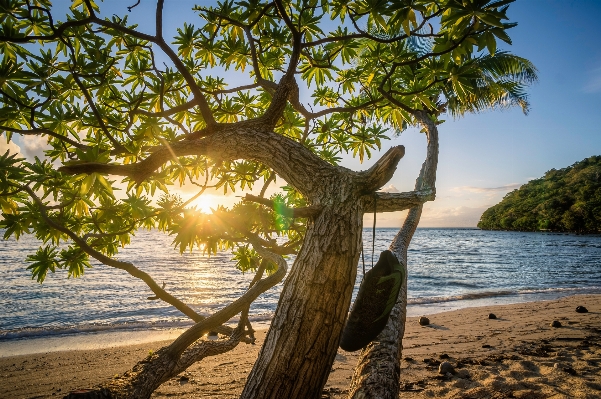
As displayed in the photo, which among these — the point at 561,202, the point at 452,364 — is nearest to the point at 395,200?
the point at 452,364

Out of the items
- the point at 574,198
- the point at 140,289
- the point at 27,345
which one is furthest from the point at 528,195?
the point at 27,345

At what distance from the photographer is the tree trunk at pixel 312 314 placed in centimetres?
142

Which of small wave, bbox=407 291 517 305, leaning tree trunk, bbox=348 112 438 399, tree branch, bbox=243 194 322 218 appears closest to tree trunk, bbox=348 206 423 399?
leaning tree trunk, bbox=348 112 438 399

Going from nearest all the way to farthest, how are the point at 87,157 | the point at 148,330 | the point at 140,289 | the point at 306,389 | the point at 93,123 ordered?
the point at 306,389
the point at 87,157
the point at 93,123
the point at 148,330
the point at 140,289

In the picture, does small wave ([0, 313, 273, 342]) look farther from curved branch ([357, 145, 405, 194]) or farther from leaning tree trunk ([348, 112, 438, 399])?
curved branch ([357, 145, 405, 194])

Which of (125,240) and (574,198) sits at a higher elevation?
(574,198)

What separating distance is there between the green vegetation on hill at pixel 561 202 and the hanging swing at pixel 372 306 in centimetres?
6248

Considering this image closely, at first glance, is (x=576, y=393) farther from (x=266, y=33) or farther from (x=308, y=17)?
(x=266, y=33)

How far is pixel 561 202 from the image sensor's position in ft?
175

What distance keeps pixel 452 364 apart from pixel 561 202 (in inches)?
2551

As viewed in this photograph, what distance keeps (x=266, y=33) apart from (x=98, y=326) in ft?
29.4

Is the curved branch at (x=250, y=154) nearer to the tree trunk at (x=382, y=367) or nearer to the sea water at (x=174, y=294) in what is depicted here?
the tree trunk at (x=382, y=367)

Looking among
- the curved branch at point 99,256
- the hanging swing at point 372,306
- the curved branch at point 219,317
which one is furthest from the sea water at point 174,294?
the hanging swing at point 372,306

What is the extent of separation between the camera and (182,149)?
6.50 feet
